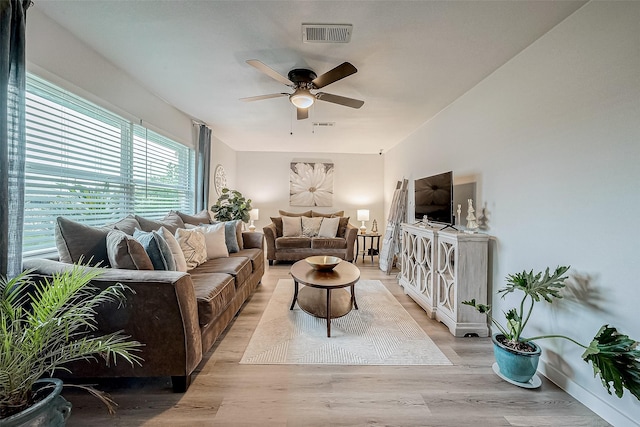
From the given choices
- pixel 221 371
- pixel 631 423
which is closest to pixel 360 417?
pixel 221 371

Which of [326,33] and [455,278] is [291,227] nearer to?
[455,278]

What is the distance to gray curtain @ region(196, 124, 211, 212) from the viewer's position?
4.06m

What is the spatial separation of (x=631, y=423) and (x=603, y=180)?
4.17 ft

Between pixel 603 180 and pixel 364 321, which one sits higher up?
pixel 603 180

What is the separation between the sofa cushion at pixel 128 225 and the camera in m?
2.19

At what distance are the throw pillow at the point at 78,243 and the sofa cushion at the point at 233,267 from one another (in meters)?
0.86

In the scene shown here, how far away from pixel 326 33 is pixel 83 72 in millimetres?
2022

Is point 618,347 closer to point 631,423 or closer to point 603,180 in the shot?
point 631,423

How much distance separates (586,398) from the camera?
1.51 metres

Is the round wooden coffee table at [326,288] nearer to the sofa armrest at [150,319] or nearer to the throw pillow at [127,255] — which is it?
the sofa armrest at [150,319]

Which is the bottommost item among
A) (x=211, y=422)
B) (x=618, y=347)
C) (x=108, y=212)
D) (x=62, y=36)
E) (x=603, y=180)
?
(x=211, y=422)

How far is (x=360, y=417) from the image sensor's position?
4.66 ft

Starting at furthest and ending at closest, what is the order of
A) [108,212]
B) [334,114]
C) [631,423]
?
[334,114] < [108,212] < [631,423]

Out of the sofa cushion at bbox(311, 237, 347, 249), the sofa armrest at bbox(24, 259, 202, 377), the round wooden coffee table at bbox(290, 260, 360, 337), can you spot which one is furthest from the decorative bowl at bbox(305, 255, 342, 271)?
the sofa cushion at bbox(311, 237, 347, 249)
